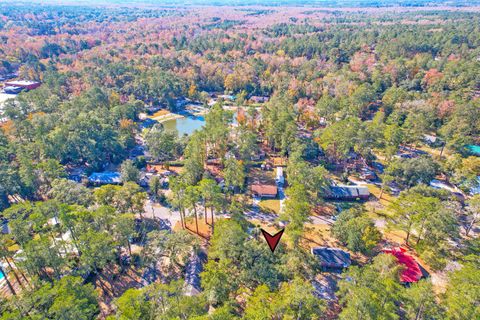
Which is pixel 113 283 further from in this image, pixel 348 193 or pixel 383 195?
pixel 383 195

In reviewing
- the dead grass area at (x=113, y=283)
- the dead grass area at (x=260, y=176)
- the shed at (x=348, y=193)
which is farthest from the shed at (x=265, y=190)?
the dead grass area at (x=113, y=283)

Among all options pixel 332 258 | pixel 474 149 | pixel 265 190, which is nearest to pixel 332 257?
pixel 332 258

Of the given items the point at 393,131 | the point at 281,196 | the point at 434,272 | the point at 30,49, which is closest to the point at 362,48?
the point at 393,131

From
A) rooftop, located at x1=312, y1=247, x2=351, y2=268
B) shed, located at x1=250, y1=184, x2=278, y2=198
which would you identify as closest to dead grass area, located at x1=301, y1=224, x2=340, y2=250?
rooftop, located at x1=312, y1=247, x2=351, y2=268

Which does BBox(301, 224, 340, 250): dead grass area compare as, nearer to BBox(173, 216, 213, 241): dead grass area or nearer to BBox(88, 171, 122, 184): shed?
BBox(173, 216, 213, 241): dead grass area

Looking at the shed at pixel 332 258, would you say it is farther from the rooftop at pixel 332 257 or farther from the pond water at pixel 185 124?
the pond water at pixel 185 124
